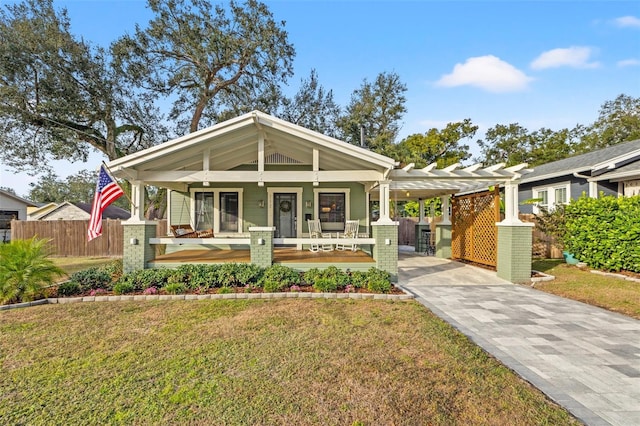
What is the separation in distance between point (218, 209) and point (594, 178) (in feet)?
44.8

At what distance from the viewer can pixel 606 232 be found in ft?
28.9

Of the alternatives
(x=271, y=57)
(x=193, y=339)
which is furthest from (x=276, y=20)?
(x=193, y=339)

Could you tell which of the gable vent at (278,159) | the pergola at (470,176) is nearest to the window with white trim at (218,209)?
the gable vent at (278,159)

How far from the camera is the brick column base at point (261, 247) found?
745cm

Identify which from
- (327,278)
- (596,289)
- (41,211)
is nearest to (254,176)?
(327,278)

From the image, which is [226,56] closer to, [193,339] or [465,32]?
[465,32]

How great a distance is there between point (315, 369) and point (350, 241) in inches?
194

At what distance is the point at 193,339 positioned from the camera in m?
4.16

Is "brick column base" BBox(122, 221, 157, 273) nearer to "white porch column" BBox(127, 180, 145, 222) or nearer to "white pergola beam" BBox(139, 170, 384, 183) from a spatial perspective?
"white porch column" BBox(127, 180, 145, 222)

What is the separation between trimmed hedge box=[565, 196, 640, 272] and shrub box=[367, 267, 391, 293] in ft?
21.0

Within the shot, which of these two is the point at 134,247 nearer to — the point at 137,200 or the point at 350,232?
the point at 137,200

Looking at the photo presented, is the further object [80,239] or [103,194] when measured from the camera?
[80,239]

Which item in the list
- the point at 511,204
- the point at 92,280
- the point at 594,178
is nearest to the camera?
the point at 92,280

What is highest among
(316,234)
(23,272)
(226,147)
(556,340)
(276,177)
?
(226,147)
